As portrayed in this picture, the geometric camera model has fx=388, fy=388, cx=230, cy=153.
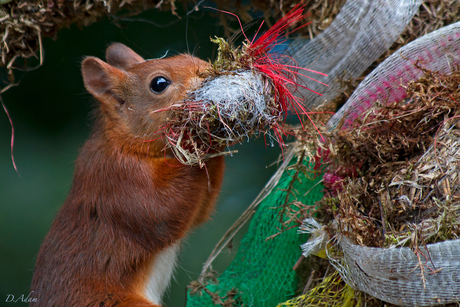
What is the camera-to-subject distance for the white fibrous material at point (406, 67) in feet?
5.77

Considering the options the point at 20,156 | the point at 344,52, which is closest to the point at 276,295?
the point at 344,52

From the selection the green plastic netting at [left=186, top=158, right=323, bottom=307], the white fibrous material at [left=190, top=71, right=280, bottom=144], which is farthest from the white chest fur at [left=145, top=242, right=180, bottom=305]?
the white fibrous material at [left=190, top=71, right=280, bottom=144]

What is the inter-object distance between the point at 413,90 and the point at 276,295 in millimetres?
1251

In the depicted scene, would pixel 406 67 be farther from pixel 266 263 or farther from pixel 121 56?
pixel 121 56

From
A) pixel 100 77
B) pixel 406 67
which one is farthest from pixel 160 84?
pixel 406 67

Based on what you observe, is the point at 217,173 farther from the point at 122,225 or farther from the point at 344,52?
the point at 344,52

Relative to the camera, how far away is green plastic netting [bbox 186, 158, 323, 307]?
2.11 m

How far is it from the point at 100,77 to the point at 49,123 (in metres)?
1.37

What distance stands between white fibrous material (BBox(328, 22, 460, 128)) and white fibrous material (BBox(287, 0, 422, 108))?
0.37 m

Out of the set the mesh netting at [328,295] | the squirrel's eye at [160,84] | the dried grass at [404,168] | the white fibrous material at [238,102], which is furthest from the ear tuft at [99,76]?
the mesh netting at [328,295]

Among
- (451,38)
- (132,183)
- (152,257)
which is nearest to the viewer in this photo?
(451,38)

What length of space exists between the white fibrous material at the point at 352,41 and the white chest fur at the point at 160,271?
4.10ft

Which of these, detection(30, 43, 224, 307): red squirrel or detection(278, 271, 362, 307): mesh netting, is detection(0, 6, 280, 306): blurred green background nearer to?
detection(30, 43, 224, 307): red squirrel

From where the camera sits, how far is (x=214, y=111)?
5.27 ft
